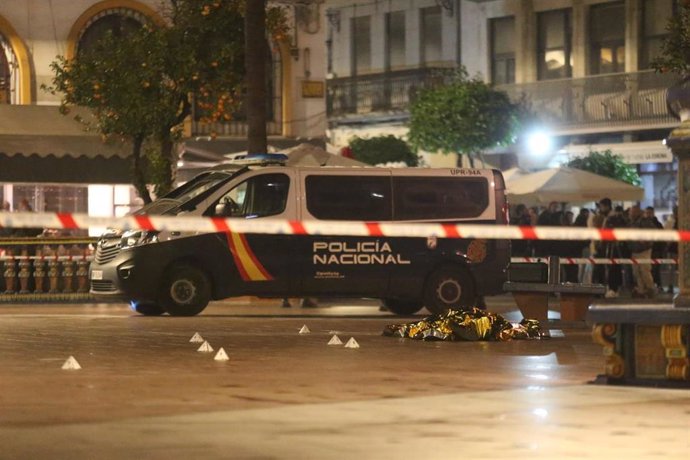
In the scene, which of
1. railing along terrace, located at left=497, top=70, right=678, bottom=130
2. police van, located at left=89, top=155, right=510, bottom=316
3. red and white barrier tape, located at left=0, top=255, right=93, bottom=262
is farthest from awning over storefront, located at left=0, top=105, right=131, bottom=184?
railing along terrace, located at left=497, top=70, right=678, bottom=130

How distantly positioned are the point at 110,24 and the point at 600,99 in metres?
18.1

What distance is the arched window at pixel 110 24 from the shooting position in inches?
1345

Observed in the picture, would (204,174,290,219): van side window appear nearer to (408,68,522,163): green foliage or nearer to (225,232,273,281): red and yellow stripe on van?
(225,232,273,281): red and yellow stripe on van

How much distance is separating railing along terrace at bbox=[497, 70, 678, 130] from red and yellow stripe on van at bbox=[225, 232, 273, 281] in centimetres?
2561

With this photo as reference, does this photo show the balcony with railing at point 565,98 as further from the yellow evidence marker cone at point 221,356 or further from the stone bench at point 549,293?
the yellow evidence marker cone at point 221,356

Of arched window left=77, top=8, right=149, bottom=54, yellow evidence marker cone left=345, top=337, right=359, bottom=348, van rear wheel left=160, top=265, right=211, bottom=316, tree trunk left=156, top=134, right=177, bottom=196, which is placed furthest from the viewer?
arched window left=77, top=8, right=149, bottom=54

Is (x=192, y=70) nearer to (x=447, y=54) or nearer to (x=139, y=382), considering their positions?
(x=139, y=382)

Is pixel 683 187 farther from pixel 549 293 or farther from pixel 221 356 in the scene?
pixel 549 293

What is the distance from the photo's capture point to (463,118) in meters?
46.6

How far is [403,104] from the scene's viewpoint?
51.8 m

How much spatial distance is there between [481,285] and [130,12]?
47.1 ft

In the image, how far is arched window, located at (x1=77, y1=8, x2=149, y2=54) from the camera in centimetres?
3416

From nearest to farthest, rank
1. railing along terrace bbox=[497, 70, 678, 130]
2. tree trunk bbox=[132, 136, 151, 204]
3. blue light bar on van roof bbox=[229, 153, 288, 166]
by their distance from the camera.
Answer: blue light bar on van roof bbox=[229, 153, 288, 166]
tree trunk bbox=[132, 136, 151, 204]
railing along terrace bbox=[497, 70, 678, 130]

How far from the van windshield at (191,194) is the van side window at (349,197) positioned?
1.08 meters
